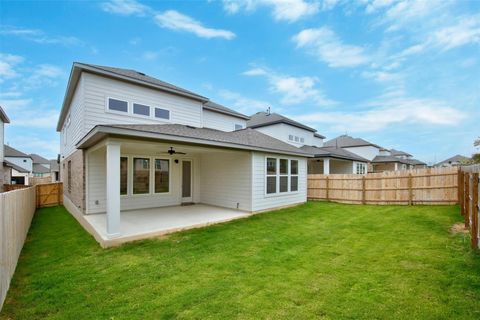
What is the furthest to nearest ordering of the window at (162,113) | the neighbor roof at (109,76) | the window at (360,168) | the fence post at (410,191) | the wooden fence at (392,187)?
the window at (360,168) → the fence post at (410,191) → the window at (162,113) → the wooden fence at (392,187) → the neighbor roof at (109,76)

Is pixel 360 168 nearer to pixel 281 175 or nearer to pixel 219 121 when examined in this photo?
pixel 281 175

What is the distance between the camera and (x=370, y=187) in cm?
1202

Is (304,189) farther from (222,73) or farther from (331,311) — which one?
(222,73)

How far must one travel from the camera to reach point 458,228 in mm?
6496

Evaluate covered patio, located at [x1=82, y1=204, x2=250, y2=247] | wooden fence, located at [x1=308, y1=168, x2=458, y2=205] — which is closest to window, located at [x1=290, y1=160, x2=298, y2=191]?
wooden fence, located at [x1=308, y1=168, x2=458, y2=205]

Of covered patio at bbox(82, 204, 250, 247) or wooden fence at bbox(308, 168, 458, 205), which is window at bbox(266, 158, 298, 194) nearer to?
covered patio at bbox(82, 204, 250, 247)

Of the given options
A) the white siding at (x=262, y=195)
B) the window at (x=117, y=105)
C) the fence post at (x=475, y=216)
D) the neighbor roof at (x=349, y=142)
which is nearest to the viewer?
the fence post at (x=475, y=216)

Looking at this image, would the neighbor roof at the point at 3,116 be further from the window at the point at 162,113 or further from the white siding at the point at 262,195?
the white siding at the point at 262,195

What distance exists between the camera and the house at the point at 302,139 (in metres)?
19.3

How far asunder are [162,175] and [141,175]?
971 mm

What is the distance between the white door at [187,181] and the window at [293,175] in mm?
5159

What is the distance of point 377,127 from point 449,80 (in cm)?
1910

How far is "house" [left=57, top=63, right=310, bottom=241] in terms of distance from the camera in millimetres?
7676

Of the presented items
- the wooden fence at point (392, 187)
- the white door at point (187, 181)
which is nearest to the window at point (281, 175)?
the wooden fence at point (392, 187)
